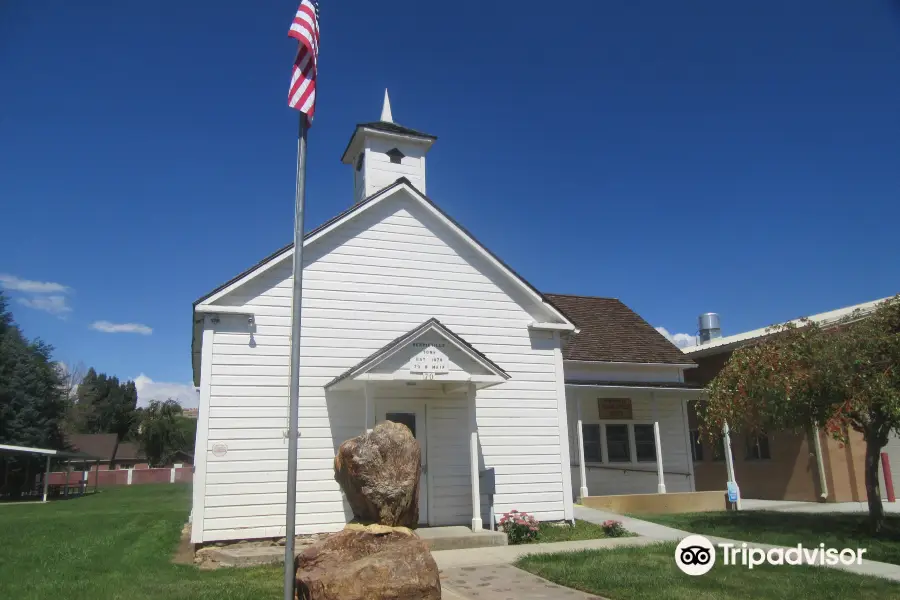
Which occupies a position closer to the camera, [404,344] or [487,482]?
[404,344]

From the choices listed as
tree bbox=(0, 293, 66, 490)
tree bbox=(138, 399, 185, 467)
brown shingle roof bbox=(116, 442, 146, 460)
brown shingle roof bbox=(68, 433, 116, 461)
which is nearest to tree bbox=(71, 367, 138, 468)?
brown shingle roof bbox=(116, 442, 146, 460)

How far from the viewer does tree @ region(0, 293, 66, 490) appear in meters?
43.7

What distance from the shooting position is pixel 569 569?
983 centimetres

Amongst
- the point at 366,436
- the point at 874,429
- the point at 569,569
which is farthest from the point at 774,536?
the point at 366,436

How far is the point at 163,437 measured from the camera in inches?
2896

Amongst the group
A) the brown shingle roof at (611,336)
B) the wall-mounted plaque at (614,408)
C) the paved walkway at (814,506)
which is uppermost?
the brown shingle roof at (611,336)

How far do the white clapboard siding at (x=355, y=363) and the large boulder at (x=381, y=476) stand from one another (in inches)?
156

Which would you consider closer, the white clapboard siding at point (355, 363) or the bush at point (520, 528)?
the white clapboard siding at point (355, 363)

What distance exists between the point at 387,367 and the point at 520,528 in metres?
4.21

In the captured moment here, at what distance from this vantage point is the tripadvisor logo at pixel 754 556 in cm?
1008

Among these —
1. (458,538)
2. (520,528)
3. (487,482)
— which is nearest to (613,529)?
(520,528)

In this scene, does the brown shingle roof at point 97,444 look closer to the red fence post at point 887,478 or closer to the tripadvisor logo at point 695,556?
the red fence post at point 887,478

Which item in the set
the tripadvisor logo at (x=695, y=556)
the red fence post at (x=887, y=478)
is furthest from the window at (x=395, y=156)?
the red fence post at (x=887, y=478)

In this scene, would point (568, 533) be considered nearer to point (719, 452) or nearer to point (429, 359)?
point (429, 359)
